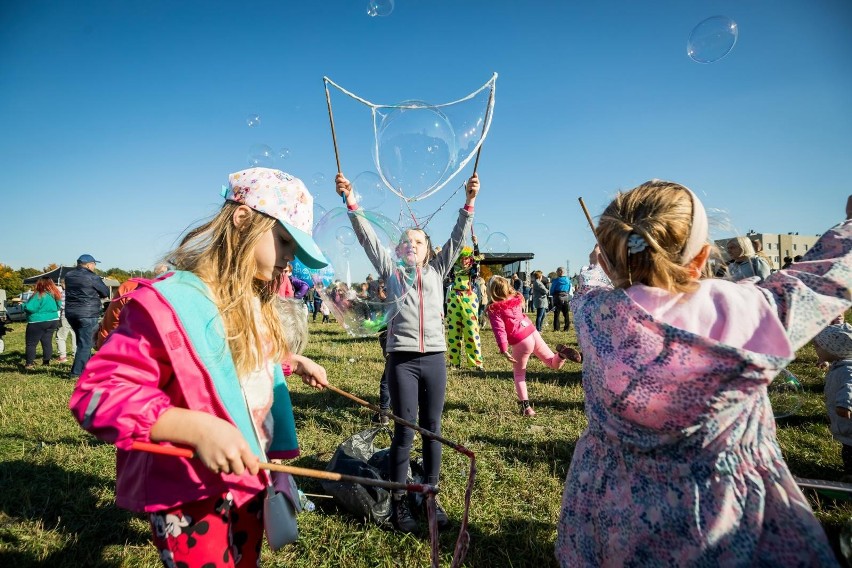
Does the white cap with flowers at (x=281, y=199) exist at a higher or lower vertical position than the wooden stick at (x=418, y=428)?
higher

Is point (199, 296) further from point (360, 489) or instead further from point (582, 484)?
point (360, 489)

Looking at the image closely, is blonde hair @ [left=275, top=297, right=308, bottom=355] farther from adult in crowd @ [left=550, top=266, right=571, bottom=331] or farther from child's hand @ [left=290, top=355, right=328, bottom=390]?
adult in crowd @ [left=550, top=266, right=571, bottom=331]

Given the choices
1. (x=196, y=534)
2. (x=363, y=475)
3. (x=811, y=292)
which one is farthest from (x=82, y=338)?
(x=811, y=292)

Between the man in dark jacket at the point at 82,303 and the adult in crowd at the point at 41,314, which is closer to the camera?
the man in dark jacket at the point at 82,303

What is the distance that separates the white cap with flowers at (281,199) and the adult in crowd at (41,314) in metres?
11.0

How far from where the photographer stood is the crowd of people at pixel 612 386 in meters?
1.31

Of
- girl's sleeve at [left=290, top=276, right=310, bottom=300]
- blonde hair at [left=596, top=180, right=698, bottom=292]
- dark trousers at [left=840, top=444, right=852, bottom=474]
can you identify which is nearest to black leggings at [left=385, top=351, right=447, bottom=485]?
blonde hair at [left=596, top=180, right=698, bottom=292]

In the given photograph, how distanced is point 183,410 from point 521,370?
5.26m

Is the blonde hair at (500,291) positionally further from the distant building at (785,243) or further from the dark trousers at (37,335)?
the distant building at (785,243)

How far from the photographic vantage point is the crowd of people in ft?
4.31

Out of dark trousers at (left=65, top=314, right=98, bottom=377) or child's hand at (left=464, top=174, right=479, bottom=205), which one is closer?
child's hand at (left=464, top=174, right=479, bottom=205)

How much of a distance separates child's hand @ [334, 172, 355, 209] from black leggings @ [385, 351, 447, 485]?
1191 mm

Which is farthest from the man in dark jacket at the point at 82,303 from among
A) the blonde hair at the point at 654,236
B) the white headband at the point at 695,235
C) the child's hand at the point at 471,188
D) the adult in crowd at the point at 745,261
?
the adult in crowd at the point at 745,261

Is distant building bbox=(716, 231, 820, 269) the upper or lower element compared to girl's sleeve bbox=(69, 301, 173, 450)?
upper
